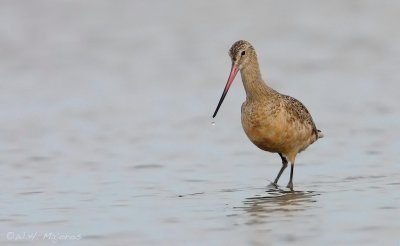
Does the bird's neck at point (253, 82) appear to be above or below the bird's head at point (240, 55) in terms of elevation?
below

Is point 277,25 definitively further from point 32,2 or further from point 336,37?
point 32,2

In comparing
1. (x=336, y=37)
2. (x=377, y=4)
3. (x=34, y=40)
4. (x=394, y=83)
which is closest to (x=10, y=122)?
(x=34, y=40)

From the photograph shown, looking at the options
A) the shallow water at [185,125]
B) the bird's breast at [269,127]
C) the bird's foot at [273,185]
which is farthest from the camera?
the bird's foot at [273,185]

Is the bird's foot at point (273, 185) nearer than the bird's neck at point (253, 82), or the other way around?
the bird's foot at point (273, 185)

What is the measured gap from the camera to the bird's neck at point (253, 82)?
8812mm

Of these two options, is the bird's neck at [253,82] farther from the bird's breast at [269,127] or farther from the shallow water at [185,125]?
the shallow water at [185,125]

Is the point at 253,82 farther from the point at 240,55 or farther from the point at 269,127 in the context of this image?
the point at 269,127

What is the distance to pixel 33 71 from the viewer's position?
543 inches

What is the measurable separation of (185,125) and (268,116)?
9.42ft

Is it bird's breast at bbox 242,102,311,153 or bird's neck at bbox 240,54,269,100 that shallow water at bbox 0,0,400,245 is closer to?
bird's breast at bbox 242,102,311,153

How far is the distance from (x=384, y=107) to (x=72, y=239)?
5.85 meters

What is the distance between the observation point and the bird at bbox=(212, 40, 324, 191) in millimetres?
8570

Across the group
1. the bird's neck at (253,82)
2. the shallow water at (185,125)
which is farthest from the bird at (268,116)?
the shallow water at (185,125)

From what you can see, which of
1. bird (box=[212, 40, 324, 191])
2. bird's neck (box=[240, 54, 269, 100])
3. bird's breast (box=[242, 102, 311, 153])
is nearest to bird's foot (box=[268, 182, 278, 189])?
bird (box=[212, 40, 324, 191])
